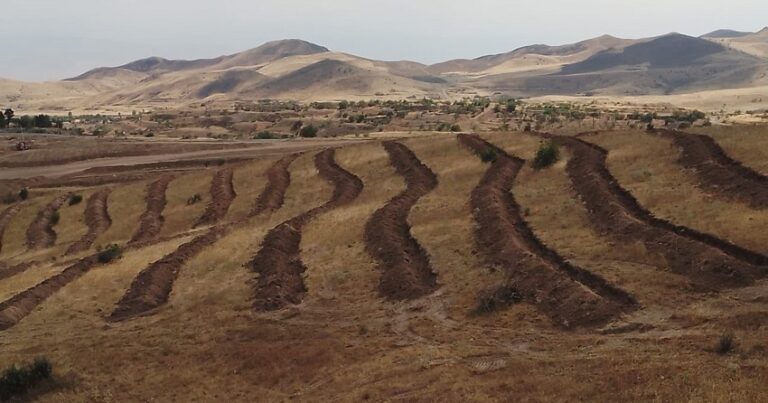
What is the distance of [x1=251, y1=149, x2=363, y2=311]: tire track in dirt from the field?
0.56ft

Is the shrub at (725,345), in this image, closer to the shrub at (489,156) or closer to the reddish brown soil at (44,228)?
the shrub at (489,156)

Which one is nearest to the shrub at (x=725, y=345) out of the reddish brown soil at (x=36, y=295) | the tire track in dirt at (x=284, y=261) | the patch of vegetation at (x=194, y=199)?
the tire track in dirt at (x=284, y=261)

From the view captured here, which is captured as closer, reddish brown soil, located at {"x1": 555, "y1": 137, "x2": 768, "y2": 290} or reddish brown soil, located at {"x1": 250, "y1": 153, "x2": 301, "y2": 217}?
reddish brown soil, located at {"x1": 555, "y1": 137, "x2": 768, "y2": 290}

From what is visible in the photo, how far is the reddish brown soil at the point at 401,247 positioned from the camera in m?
31.2

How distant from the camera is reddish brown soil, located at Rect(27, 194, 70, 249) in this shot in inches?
2306

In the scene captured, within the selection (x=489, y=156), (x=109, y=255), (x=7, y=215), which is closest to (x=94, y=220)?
(x=7, y=215)

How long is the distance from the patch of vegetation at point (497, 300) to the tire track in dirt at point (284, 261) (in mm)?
9464

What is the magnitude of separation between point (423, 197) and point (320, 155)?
24.2 meters

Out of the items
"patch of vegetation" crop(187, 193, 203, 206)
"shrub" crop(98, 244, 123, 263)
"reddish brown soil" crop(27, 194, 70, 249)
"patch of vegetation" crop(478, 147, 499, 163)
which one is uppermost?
"patch of vegetation" crop(478, 147, 499, 163)

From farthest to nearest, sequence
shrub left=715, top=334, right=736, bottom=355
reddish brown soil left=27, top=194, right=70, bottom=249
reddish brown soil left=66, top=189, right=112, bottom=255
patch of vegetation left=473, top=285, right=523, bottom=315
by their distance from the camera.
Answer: reddish brown soil left=27, top=194, right=70, bottom=249 < reddish brown soil left=66, top=189, right=112, bottom=255 < patch of vegetation left=473, top=285, right=523, bottom=315 < shrub left=715, top=334, right=736, bottom=355

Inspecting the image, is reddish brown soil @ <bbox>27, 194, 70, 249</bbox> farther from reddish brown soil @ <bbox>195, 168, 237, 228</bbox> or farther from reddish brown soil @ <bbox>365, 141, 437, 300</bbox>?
reddish brown soil @ <bbox>365, 141, 437, 300</bbox>

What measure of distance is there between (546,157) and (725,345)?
1220 inches

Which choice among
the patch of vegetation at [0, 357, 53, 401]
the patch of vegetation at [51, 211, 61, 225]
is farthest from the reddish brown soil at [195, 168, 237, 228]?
the patch of vegetation at [0, 357, 53, 401]

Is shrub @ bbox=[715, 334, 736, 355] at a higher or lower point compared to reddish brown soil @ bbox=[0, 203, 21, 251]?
higher
